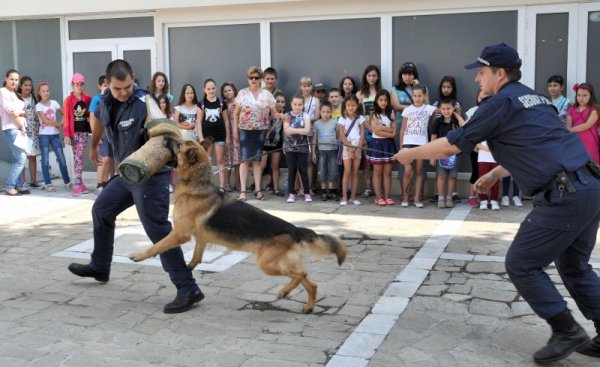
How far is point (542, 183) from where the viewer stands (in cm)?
445

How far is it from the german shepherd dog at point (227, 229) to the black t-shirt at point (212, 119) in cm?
606

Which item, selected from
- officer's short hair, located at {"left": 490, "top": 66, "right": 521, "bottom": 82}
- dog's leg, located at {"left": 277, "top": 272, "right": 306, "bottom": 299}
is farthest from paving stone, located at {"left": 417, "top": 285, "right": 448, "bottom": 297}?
officer's short hair, located at {"left": 490, "top": 66, "right": 521, "bottom": 82}

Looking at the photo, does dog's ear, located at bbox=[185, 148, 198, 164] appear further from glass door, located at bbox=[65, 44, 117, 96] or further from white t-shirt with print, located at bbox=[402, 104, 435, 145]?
glass door, located at bbox=[65, 44, 117, 96]

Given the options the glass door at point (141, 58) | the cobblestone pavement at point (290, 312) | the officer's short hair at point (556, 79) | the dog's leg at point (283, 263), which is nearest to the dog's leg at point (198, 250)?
the cobblestone pavement at point (290, 312)

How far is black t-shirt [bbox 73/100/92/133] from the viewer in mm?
12180

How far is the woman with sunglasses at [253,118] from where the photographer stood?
11.3 m

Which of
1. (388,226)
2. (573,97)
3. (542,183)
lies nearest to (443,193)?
(388,226)

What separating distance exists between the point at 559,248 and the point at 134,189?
331cm

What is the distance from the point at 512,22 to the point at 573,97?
148cm

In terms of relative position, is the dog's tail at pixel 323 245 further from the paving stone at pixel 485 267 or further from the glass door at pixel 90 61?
the glass door at pixel 90 61

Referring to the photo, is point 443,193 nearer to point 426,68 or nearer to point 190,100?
point 426,68

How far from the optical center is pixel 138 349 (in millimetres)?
5062

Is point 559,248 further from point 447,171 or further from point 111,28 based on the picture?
point 111,28

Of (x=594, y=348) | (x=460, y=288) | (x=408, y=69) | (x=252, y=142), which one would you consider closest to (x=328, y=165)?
(x=252, y=142)
